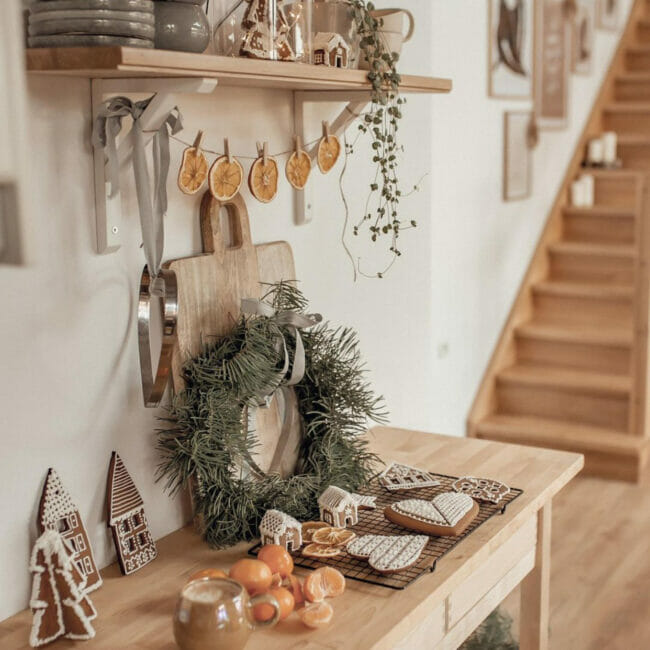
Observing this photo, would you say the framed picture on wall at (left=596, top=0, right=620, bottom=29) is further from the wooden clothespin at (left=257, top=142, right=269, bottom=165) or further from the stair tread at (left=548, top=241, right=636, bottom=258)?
the wooden clothespin at (left=257, top=142, right=269, bottom=165)

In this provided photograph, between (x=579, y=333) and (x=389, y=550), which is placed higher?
(x=389, y=550)

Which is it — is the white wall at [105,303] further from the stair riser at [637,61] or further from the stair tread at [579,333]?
the stair riser at [637,61]

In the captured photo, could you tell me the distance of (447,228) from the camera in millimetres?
3617

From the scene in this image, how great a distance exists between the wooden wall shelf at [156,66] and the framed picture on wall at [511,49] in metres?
2.53

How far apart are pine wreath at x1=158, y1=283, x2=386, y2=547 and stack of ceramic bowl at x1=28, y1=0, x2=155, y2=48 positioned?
22.6 inches

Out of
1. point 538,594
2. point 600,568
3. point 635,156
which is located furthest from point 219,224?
point 635,156

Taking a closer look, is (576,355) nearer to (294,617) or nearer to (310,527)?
(310,527)

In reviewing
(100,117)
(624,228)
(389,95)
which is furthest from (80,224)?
(624,228)

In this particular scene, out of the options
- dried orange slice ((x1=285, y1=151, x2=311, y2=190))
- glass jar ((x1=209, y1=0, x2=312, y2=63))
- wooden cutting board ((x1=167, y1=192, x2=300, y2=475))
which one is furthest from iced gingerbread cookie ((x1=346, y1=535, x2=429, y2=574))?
glass jar ((x1=209, y1=0, x2=312, y2=63))

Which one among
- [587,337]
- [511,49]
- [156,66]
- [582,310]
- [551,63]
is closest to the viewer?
[156,66]

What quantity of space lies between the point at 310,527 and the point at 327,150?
2.35ft

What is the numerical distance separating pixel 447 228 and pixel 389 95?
191cm

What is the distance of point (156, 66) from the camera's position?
115cm

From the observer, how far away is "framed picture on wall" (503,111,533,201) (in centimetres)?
404
